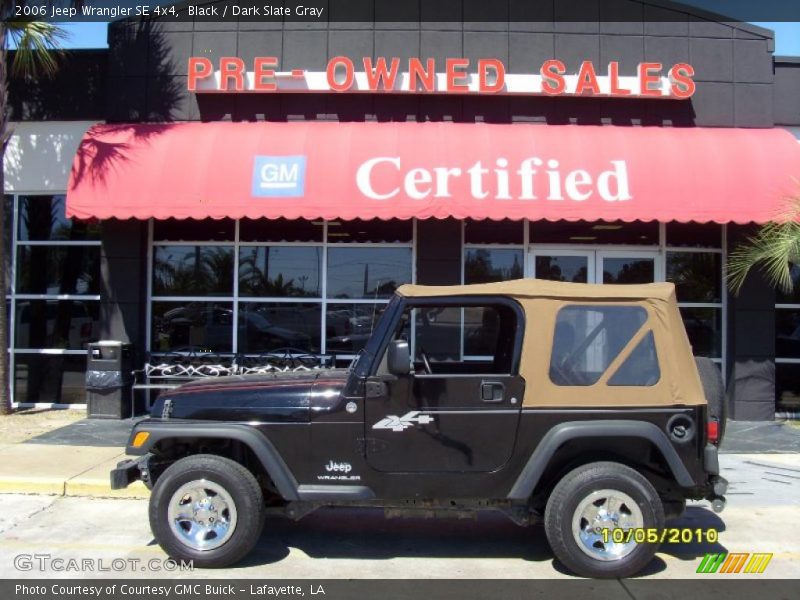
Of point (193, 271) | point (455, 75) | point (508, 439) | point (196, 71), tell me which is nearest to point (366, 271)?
point (193, 271)

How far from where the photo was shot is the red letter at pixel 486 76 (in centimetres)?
1039

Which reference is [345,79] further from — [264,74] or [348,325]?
[348,325]

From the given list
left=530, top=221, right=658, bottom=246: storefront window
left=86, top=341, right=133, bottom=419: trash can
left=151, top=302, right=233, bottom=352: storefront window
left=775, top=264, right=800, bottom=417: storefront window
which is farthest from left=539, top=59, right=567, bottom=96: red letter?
left=86, top=341, right=133, bottom=419: trash can

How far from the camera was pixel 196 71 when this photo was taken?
34.4 ft

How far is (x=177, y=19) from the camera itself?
10844 millimetres

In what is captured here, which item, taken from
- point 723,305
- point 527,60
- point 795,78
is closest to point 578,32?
point 527,60

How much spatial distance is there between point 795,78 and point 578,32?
11.4 ft

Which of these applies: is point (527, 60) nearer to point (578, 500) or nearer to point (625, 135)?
point (625, 135)

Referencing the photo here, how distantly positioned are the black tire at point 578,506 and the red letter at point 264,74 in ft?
25.7

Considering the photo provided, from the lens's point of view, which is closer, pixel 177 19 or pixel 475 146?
pixel 475 146

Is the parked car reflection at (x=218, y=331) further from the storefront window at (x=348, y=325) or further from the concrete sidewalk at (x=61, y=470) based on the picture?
the concrete sidewalk at (x=61, y=470)

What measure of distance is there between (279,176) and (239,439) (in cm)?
551
